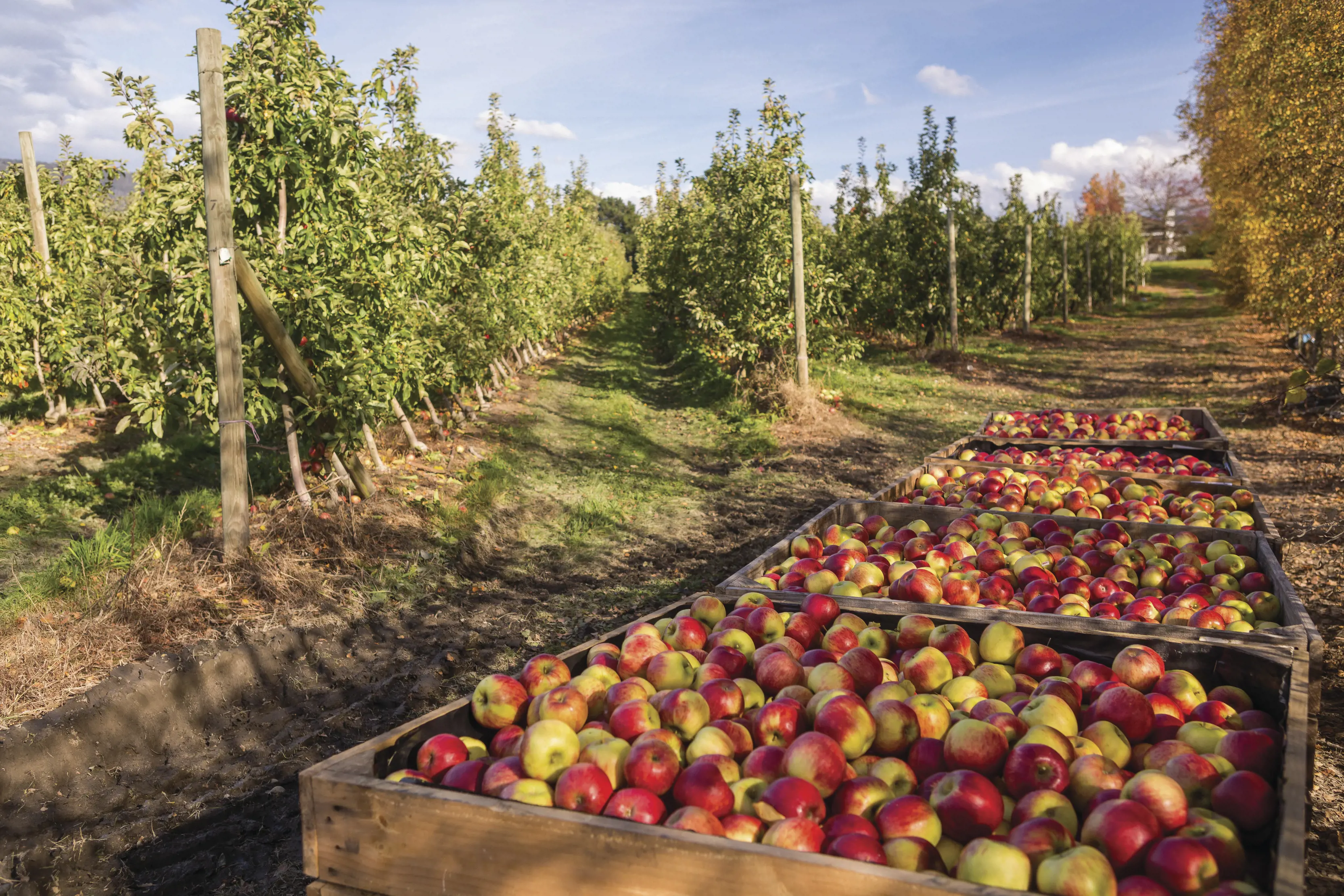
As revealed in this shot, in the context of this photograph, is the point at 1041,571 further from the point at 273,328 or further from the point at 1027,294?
the point at 1027,294

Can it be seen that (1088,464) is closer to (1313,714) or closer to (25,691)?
(1313,714)

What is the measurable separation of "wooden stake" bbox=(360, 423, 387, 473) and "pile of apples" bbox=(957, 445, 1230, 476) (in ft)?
18.1

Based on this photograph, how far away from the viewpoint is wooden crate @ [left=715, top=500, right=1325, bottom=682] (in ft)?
8.78

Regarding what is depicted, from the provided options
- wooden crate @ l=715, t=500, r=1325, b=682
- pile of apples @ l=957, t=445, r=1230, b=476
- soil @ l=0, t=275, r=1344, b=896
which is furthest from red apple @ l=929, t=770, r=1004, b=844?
pile of apples @ l=957, t=445, r=1230, b=476

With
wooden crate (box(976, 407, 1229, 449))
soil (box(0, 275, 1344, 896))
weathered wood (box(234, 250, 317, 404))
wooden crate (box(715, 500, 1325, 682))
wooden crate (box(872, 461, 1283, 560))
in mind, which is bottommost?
soil (box(0, 275, 1344, 896))

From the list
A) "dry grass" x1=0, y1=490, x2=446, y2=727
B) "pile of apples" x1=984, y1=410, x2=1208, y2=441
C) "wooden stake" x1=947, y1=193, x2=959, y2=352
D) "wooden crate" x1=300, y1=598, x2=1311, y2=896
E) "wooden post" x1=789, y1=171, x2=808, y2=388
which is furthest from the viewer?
"wooden stake" x1=947, y1=193, x2=959, y2=352

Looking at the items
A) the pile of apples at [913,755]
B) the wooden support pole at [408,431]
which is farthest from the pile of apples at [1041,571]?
the wooden support pole at [408,431]

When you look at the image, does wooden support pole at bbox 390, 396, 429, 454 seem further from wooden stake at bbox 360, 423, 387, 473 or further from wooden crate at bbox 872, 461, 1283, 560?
wooden crate at bbox 872, 461, 1283, 560

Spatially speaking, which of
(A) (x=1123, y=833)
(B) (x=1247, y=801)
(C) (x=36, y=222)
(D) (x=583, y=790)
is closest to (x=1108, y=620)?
(B) (x=1247, y=801)

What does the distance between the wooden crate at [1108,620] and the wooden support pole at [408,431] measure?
6082 millimetres

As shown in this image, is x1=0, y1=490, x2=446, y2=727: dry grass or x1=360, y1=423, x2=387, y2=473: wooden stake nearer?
x1=0, y1=490, x2=446, y2=727: dry grass

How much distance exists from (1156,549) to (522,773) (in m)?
3.32

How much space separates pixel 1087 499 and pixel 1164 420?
14.0ft

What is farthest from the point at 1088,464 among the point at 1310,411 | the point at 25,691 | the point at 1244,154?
the point at 1244,154
